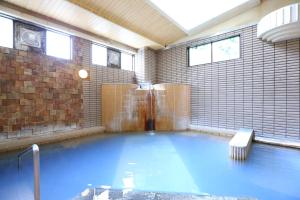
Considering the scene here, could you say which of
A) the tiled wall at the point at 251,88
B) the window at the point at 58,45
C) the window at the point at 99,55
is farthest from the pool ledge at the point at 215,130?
the window at the point at 58,45

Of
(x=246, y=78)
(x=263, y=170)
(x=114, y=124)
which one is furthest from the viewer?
(x=114, y=124)

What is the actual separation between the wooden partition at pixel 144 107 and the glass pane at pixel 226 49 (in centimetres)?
161

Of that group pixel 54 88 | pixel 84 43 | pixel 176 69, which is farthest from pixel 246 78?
pixel 54 88

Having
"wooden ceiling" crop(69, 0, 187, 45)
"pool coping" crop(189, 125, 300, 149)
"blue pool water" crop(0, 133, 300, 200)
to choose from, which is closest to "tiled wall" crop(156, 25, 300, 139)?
"pool coping" crop(189, 125, 300, 149)

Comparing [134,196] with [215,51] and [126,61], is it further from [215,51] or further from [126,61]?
[126,61]

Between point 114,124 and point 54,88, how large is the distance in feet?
7.80

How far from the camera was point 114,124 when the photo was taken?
21.2 feet

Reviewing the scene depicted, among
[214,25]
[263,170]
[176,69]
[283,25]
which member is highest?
[214,25]

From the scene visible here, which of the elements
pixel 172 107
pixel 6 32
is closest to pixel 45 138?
pixel 6 32

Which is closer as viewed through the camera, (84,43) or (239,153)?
(239,153)

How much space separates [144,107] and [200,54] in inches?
119

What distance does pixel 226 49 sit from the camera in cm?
606

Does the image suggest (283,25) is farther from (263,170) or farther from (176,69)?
(176,69)

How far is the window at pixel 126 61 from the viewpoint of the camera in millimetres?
7494
